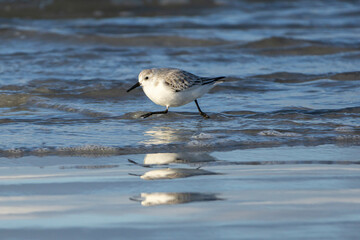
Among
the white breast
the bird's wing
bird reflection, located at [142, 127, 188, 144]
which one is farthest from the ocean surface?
the bird's wing

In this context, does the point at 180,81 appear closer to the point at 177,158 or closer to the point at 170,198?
the point at 177,158

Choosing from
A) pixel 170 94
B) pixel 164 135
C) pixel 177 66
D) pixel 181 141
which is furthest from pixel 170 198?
pixel 177 66

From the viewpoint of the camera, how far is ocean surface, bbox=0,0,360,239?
3938mm

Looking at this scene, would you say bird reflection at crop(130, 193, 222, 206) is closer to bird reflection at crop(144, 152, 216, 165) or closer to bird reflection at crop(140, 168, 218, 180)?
bird reflection at crop(140, 168, 218, 180)

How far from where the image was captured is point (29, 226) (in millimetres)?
3826

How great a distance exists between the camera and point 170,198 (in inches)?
172

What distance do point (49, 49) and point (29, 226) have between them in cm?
1040

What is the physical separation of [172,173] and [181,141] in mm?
1243

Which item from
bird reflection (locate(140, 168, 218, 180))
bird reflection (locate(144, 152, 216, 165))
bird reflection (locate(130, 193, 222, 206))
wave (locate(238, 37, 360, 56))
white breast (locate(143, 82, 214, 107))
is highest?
white breast (locate(143, 82, 214, 107))

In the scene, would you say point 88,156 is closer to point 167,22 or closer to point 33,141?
point 33,141

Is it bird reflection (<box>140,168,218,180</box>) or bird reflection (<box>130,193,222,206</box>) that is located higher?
bird reflection (<box>130,193,222,206</box>)

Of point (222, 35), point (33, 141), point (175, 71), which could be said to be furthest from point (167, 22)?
point (33, 141)

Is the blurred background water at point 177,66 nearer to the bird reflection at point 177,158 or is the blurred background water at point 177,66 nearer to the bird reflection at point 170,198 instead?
the bird reflection at point 177,158

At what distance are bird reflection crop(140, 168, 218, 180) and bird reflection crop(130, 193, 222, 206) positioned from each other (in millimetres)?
466
